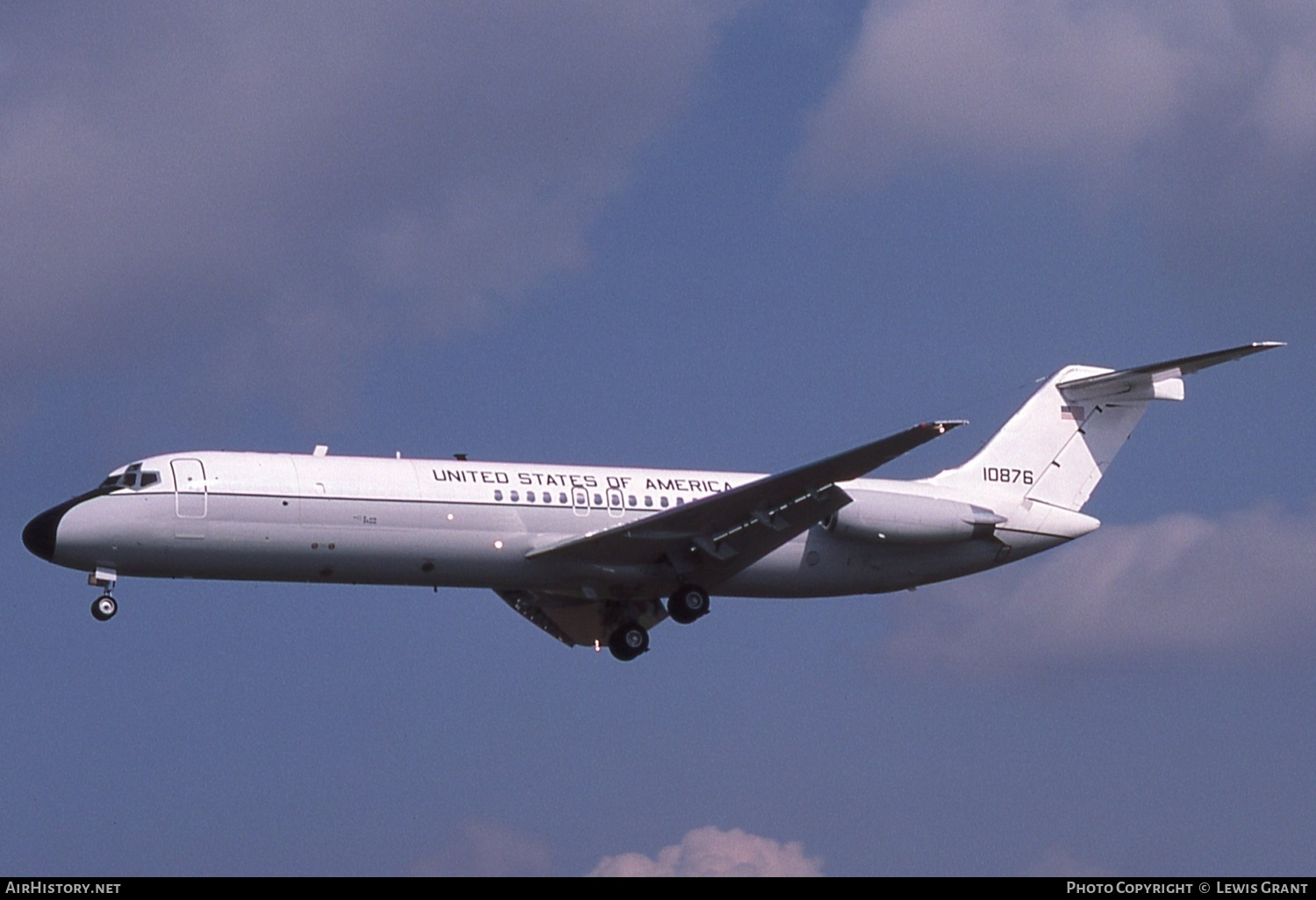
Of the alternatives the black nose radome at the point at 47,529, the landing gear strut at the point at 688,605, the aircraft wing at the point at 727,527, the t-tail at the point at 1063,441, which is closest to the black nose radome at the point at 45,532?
the black nose radome at the point at 47,529

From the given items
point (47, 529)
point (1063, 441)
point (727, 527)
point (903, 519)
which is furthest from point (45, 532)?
point (1063, 441)

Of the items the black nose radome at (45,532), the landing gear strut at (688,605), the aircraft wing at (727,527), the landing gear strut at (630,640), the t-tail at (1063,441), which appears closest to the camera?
the black nose radome at (45,532)

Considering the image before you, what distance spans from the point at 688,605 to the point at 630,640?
270cm

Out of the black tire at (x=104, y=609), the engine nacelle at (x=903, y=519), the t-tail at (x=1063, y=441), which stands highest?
the t-tail at (x=1063, y=441)

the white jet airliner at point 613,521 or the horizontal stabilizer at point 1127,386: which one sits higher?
the horizontal stabilizer at point 1127,386

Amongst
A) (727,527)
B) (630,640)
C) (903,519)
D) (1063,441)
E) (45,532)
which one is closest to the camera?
(45,532)

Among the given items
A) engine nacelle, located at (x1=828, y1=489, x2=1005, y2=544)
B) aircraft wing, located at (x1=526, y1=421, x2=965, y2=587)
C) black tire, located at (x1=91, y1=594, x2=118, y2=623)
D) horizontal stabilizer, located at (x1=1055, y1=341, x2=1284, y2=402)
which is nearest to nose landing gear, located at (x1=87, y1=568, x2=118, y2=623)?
black tire, located at (x1=91, y1=594, x2=118, y2=623)

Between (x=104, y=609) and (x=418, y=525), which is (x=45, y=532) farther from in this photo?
(x=418, y=525)

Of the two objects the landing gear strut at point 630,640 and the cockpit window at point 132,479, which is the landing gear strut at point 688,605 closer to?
the landing gear strut at point 630,640

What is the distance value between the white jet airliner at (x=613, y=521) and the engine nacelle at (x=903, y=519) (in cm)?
4

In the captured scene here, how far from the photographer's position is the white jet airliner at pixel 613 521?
36.8m

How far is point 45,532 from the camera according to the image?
36656mm
